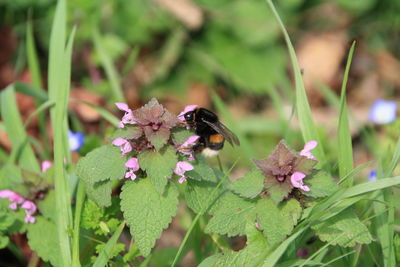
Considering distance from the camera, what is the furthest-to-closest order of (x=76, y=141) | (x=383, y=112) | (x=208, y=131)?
(x=383, y=112) < (x=76, y=141) < (x=208, y=131)

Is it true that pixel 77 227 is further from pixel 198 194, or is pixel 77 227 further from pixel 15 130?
pixel 15 130

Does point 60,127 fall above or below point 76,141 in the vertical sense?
above

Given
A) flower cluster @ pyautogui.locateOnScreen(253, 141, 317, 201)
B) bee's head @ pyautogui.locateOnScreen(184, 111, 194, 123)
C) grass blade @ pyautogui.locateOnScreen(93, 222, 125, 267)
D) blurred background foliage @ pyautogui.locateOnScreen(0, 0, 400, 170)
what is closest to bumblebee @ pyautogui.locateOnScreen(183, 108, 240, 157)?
bee's head @ pyautogui.locateOnScreen(184, 111, 194, 123)

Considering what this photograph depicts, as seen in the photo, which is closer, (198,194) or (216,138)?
(198,194)

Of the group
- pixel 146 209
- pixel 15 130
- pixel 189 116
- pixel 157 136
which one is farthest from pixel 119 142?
pixel 15 130

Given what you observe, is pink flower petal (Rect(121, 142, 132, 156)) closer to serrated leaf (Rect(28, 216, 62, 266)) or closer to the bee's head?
the bee's head

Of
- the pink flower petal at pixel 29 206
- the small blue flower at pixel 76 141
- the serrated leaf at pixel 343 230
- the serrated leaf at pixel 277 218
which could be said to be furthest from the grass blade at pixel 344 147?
the small blue flower at pixel 76 141

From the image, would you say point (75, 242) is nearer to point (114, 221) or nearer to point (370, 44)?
point (114, 221)

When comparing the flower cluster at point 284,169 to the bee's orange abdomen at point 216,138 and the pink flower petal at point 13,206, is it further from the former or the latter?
the pink flower petal at point 13,206
